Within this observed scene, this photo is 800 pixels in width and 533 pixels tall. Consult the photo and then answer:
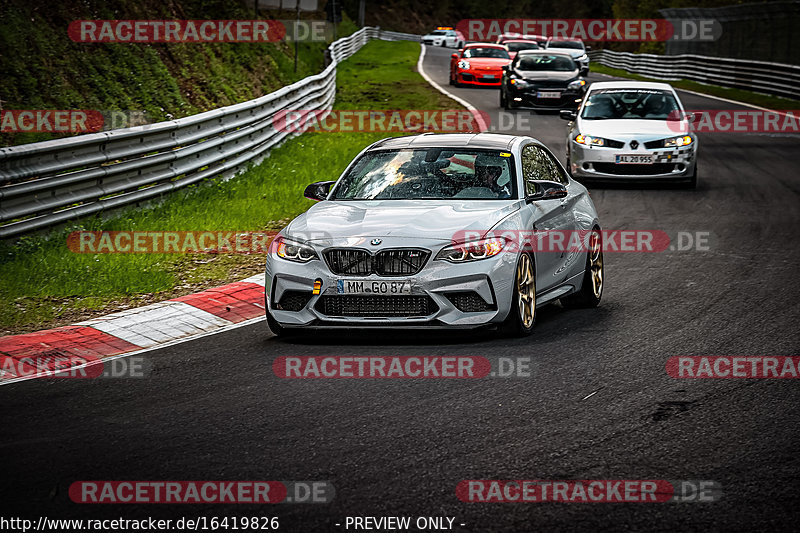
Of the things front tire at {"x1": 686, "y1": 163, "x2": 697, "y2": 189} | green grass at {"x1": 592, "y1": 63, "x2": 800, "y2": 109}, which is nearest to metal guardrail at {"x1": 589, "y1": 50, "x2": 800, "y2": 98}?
green grass at {"x1": 592, "y1": 63, "x2": 800, "y2": 109}

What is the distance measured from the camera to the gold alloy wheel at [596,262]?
9.91 m

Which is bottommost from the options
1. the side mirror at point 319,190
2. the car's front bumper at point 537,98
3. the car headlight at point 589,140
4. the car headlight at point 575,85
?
the car's front bumper at point 537,98

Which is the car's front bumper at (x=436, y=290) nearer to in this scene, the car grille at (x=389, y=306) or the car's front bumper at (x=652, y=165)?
the car grille at (x=389, y=306)

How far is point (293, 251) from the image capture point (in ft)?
27.7

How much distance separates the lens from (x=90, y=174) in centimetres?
1155

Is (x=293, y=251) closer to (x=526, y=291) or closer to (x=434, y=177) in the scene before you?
(x=434, y=177)

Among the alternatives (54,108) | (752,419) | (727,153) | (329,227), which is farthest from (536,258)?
(727,153)

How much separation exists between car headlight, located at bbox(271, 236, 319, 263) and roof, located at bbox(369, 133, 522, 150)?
1601mm

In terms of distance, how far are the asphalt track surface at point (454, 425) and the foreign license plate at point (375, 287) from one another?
402 mm

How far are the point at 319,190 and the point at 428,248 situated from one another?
170cm

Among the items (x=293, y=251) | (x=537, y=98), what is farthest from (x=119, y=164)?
(x=537, y=98)

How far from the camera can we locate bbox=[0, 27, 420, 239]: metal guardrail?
411 inches

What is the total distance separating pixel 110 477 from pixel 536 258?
432 centimetres

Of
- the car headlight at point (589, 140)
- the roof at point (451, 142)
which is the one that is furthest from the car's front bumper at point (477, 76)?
the roof at point (451, 142)
